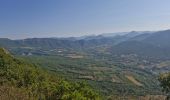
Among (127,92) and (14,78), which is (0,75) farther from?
(127,92)

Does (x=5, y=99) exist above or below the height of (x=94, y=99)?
above

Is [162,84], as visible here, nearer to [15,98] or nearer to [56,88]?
[56,88]

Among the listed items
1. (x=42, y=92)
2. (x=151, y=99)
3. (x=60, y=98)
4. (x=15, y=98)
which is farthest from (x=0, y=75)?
(x=151, y=99)

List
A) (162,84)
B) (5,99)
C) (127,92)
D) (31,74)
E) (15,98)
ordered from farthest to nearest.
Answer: (127,92), (31,74), (162,84), (15,98), (5,99)

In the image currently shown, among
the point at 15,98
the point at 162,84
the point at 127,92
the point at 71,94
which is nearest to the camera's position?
the point at 15,98

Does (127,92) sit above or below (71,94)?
below

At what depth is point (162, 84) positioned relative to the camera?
68.4m

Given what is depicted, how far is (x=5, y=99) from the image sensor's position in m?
36.2

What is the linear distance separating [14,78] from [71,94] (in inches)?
916

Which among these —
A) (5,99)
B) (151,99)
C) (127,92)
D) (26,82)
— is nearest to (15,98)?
(5,99)

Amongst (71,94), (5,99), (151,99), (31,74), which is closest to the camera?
(5,99)

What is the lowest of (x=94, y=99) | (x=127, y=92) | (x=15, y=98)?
(x=127, y=92)

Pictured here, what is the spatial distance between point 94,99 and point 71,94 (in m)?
8.58

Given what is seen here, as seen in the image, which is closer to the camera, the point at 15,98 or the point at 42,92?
the point at 15,98
